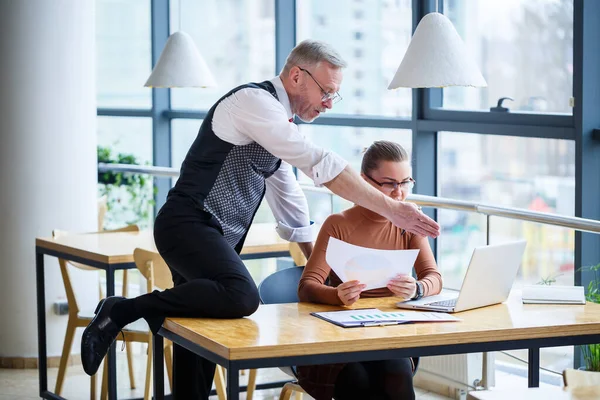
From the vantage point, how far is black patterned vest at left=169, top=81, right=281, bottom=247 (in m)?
2.91

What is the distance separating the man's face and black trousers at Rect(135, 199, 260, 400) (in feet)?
1.40

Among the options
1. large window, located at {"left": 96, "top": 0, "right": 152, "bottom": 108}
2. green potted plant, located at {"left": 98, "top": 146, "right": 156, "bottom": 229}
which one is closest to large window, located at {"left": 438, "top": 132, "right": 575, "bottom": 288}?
green potted plant, located at {"left": 98, "top": 146, "right": 156, "bottom": 229}

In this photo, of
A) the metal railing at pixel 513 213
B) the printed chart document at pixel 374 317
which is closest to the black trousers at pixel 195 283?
the printed chart document at pixel 374 317

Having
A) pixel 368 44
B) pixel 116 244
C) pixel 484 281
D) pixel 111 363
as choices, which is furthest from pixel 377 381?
pixel 368 44

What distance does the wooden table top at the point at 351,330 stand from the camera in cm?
235

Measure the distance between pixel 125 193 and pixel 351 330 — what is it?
4.98 m

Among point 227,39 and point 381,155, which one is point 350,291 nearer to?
point 381,155

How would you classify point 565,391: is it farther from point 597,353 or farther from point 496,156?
point 496,156

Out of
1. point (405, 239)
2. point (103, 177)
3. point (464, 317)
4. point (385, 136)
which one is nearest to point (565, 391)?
point (464, 317)

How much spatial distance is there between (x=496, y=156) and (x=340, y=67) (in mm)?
2167

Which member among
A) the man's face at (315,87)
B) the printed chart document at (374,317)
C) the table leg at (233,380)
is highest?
the man's face at (315,87)

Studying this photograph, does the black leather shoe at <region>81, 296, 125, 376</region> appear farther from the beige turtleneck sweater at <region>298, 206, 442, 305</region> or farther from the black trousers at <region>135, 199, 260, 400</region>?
the beige turtleneck sweater at <region>298, 206, 442, 305</region>

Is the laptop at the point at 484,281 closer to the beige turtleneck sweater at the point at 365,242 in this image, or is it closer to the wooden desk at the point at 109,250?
the beige turtleneck sweater at the point at 365,242

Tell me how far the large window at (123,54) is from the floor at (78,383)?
307 cm
